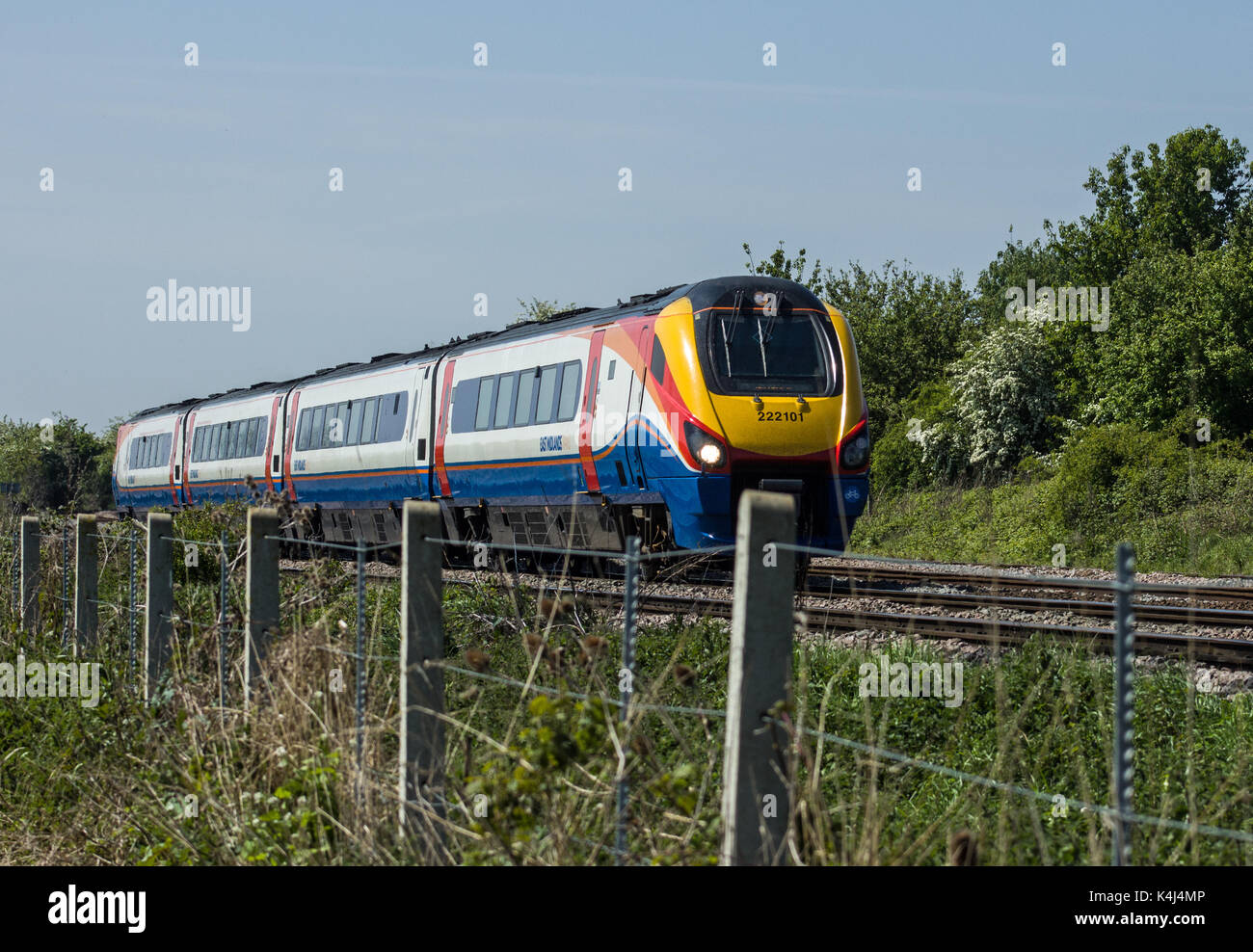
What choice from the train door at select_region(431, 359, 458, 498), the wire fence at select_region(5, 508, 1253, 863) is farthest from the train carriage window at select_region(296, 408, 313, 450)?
the wire fence at select_region(5, 508, 1253, 863)

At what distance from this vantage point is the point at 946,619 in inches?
407

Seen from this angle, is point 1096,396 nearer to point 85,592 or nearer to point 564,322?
point 564,322

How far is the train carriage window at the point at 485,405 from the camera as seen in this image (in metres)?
17.0

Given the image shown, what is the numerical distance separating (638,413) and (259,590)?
777cm

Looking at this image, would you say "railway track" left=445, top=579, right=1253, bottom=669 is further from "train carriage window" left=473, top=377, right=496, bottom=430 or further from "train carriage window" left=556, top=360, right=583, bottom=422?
"train carriage window" left=473, top=377, right=496, bottom=430

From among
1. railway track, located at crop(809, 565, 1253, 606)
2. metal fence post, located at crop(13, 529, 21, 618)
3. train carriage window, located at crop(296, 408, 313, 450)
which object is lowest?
railway track, located at crop(809, 565, 1253, 606)

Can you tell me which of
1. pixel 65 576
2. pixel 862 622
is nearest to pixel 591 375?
pixel 862 622

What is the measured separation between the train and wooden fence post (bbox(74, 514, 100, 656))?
94 centimetres

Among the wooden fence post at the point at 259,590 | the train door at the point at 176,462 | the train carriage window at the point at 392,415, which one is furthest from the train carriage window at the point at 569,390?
the train door at the point at 176,462

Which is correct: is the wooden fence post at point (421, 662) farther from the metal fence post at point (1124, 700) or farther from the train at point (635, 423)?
the train at point (635, 423)

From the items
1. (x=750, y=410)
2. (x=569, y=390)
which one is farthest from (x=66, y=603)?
(x=750, y=410)

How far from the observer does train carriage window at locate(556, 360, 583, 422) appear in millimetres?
14992

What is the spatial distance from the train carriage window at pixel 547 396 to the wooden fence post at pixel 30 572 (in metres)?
6.12

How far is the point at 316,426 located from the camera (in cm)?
2319
